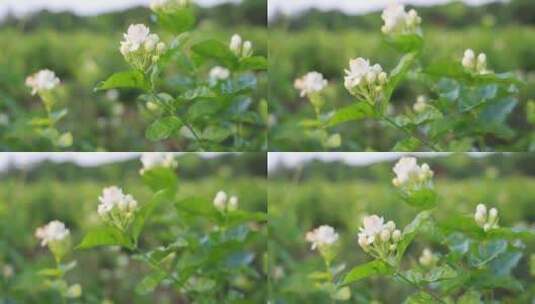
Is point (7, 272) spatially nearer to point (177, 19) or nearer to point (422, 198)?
point (177, 19)

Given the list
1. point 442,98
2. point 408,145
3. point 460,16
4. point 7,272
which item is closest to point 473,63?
point 442,98

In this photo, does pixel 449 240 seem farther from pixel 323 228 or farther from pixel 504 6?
pixel 504 6

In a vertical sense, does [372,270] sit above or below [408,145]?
below

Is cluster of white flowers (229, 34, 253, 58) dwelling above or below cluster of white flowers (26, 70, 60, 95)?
above

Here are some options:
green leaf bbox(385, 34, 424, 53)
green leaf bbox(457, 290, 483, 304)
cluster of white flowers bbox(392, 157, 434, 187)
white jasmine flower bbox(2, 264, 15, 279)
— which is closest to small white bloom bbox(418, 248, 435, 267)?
green leaf bbox(457, 290, 483, 304)

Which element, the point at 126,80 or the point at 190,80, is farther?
the point at 190,80

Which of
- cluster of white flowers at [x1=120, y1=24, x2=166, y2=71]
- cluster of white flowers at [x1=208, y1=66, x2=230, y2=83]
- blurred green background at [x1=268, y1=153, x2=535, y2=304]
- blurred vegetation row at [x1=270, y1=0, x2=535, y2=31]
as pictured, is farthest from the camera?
blurred vegetation row at [x1=270, y1=0, x2=535, y2=31]

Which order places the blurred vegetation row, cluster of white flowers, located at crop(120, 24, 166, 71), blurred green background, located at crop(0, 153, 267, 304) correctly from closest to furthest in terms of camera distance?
cluster of white flowers, located at crop(120, 24, 166, 71) → blurred green background, located at crop(0, 153, 267, 304) → the blurred vegetation row

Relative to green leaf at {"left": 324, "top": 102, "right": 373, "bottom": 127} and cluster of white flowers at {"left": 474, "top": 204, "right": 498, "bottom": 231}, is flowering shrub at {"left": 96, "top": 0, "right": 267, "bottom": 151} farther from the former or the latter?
cluster of white flowers at {"left": 474, "top": 204, "right": 498, "bottom": 231}
